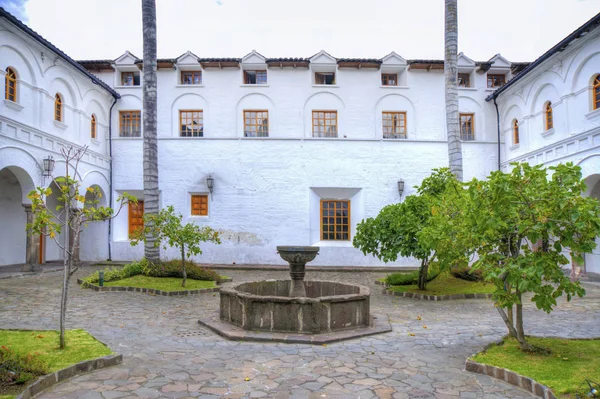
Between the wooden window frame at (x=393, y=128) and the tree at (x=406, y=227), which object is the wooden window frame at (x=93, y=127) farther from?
the tree at (x=406, y=227)

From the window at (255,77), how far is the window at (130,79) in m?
4.58

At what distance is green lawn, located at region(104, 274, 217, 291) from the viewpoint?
37.7 feet

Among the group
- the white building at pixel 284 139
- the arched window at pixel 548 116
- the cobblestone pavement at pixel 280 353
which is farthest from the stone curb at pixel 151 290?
the arched window at pixel 548 116

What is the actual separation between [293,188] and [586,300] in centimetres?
1076

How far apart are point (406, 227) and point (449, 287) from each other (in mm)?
2224

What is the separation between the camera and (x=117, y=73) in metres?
19.1

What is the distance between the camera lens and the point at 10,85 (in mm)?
13219

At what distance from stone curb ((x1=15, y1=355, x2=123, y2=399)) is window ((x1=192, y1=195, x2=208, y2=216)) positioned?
13198mm

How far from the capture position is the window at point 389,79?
766 inches

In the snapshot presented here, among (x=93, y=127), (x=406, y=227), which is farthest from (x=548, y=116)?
(x=93, y=127)

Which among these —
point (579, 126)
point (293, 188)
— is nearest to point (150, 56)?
point (293, 188)

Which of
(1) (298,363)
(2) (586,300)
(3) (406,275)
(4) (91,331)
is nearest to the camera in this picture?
(1) (298,363)

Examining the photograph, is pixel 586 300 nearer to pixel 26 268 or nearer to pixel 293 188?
pixel 293 188

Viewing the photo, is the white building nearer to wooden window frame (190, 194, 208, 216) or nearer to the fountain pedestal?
wooden window frame (190, 194, 208, 216)
